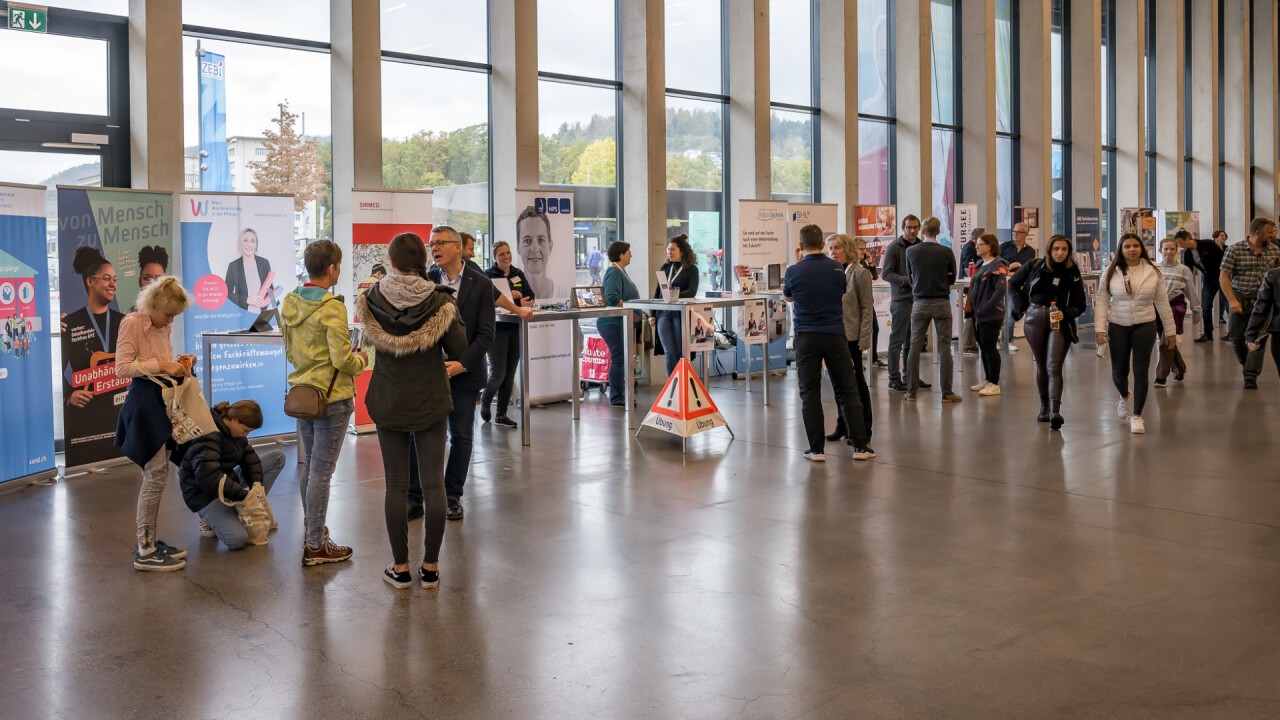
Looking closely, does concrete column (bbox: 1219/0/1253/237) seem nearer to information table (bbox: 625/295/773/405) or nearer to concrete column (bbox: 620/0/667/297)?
concrete column (bbox: 620/0/667/297)

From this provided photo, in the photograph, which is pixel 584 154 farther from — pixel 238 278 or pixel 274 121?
pixel 238 278

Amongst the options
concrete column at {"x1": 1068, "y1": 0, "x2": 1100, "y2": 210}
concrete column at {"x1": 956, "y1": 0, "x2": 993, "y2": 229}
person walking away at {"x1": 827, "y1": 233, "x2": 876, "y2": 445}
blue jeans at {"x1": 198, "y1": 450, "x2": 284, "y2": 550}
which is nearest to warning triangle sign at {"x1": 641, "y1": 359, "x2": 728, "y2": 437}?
person walking away at {"x1": 827, "y1": 233, "x2": 876, "y2": 445}

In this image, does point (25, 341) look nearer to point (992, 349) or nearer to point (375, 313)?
point (375, 313)

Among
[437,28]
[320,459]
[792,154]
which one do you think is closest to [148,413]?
[320,459]

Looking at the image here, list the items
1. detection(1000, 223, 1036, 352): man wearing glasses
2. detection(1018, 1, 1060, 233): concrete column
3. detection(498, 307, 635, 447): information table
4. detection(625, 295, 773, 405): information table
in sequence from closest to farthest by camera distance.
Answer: detection(498, 307, 635, 447): information table < detection(625, 295, 773, 405): information table < detection(1000, 223, 1036, 352): man wearing glasses < detection(1018, 1, 1060, 233): concrete column

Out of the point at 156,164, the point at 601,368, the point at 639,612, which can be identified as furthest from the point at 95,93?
the point at 639,612

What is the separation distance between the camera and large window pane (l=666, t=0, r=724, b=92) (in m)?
12.7

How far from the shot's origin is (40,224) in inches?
265

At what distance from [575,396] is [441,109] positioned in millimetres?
3325

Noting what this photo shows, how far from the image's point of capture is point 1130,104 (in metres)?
19.9

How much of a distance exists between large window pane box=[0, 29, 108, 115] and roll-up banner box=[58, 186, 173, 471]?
1.28 metres

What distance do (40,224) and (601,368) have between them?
516 centimetres

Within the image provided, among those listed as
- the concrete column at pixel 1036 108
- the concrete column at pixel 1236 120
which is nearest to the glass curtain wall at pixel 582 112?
the concrete column at pixel 1036 108

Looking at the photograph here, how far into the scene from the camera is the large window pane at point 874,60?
15.3 m
